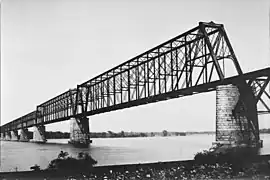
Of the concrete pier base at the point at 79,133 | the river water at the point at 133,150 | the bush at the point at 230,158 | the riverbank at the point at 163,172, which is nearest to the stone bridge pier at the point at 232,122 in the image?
the river water at the point at 133,150

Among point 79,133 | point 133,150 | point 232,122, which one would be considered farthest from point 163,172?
point 79,133

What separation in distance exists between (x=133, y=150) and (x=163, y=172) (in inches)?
299

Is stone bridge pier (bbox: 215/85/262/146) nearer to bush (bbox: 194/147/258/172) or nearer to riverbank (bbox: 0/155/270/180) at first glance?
bush (bbox: 194/147/258/172)

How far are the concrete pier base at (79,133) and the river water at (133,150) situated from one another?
1657 millimetres

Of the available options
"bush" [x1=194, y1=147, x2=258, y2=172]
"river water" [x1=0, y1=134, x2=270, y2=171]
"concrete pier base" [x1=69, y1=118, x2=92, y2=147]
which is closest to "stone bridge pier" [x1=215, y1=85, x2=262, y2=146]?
"river water" [x1=0, y1=134, x2=270, y2=171]

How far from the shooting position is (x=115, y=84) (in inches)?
1257

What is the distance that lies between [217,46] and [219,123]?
516 centimetres

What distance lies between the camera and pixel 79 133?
86.6 feet

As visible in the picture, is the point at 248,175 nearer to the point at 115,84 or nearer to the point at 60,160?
the point at 60,160

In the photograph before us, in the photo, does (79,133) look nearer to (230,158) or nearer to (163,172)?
(230,158)

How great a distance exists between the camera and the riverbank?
11.7 metres

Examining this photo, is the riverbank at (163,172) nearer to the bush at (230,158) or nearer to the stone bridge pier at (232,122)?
the bush at (230,158)

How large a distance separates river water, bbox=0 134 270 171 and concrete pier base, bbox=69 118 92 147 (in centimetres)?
166

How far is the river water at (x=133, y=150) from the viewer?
15672mm
